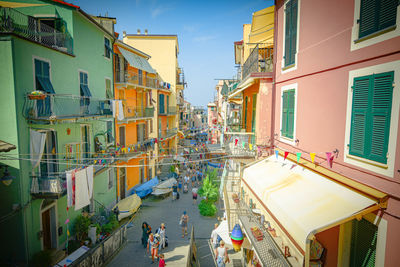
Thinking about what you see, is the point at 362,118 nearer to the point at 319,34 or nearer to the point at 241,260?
the point at 319,34

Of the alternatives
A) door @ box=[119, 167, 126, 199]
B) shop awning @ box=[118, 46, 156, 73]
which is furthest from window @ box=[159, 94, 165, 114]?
door @ box=[119, 167, 126, 199]

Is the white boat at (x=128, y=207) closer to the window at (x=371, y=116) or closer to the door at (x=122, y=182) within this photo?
the door at (x=122, y=182)

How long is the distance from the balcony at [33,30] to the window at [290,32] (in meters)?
10.6

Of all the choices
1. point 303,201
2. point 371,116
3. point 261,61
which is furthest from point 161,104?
point 371,116

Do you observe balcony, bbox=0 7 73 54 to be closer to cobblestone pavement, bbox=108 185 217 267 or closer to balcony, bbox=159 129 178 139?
cobblestone pavement, bbox=108 185 217 267

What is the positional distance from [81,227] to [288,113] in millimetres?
12593

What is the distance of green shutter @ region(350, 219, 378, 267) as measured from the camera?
438 centimetres

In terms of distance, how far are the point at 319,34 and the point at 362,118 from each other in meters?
2.97

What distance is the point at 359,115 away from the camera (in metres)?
4.75

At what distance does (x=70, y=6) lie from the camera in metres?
11.9

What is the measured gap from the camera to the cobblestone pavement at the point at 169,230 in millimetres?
11516

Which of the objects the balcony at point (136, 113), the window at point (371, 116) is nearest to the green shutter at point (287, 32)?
the window at point (371, 116)

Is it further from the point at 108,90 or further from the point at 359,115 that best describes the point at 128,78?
the point at 359,115

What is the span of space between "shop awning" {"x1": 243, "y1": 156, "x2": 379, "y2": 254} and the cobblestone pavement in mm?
7073
